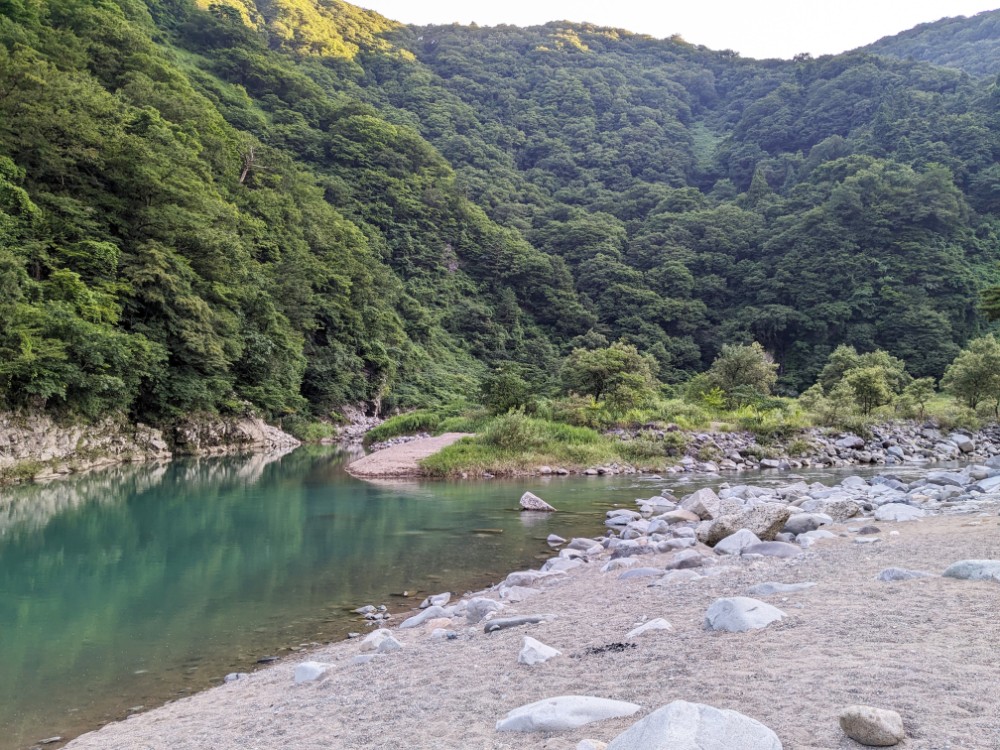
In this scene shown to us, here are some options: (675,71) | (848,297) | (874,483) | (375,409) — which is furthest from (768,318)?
(675,71)

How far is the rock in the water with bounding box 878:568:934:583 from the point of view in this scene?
501 cm

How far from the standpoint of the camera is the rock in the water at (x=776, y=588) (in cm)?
517

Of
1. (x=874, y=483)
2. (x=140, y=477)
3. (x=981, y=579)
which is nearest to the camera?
(x=981, y=579)

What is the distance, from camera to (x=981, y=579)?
4.70 m

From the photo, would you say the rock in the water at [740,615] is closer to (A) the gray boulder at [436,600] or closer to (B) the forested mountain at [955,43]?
(A) the gray boulder at [436,600]

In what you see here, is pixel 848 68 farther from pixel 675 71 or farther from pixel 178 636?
pixel 178 636

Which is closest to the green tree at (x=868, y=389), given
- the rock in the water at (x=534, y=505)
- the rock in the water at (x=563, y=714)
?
the rock in the water at (x=534, y=505)

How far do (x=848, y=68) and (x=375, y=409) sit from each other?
317 ft

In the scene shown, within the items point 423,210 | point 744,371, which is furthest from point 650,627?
point 423,210

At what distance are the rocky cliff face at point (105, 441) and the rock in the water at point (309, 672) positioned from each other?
1768 cm

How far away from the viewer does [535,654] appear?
14.0ft

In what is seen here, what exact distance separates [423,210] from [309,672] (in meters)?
70.5

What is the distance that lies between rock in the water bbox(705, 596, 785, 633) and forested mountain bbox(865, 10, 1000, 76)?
14535cm

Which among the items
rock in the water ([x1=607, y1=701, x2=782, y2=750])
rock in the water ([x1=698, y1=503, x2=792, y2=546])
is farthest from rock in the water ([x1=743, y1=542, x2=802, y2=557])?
rock in the water ([x1=607, y1=701, x2=782, y2=750])
